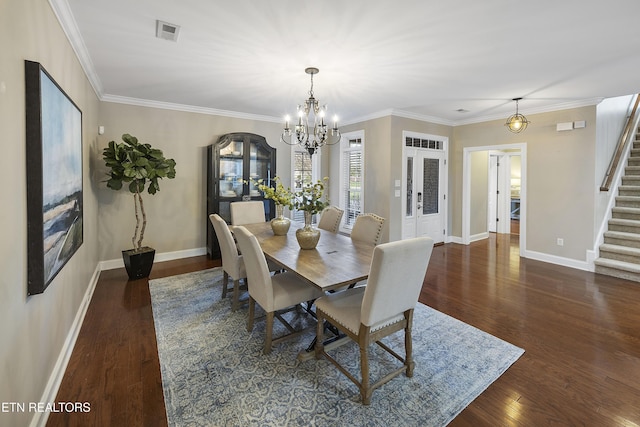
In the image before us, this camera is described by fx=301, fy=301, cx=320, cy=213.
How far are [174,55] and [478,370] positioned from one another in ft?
12.2

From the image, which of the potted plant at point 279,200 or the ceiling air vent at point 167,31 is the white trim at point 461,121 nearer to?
the potted plant at point 279,200

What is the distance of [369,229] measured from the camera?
3.17m

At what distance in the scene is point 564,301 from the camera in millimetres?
3371

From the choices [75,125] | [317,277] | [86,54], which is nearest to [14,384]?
[317,277]

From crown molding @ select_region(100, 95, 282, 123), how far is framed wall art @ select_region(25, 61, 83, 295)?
2.28m

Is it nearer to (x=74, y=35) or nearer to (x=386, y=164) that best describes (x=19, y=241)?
(x=74, y=35)

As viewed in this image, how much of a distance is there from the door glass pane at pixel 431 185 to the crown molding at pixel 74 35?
5.17 metres

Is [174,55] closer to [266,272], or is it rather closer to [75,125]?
[75,125]

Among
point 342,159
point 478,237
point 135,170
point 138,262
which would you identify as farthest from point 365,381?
point 478,237

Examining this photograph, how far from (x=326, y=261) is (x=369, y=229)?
3.08ft

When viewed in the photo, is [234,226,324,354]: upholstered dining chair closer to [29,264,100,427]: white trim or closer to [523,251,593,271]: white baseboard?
[29,264,100,427]: white trim

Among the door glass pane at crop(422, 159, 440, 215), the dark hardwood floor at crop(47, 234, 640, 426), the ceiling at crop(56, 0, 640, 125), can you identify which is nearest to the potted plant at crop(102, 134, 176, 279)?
the dark hardwood floor at crop(47, 234, 640, 426)

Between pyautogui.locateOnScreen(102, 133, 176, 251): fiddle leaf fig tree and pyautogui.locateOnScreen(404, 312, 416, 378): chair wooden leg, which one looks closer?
pyautogui.locateOnScreen(404, 312, 416, 378): chair wooden leg

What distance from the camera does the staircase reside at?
4148mm
